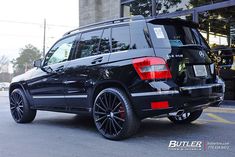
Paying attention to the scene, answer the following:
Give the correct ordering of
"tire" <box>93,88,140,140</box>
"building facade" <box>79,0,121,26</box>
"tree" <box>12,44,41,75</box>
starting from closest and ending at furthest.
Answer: "tire" <box>93,88,140,140</box>
"building facade" <box>79,0,121,26</box>
"tree" <box>12,44,41,75</box>

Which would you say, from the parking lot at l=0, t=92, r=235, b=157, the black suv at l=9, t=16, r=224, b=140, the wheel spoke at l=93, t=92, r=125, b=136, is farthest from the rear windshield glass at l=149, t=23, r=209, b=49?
the parking lot at l=0, t=92, r=235, b=157

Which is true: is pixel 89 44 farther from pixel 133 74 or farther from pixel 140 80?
pixel 140 80

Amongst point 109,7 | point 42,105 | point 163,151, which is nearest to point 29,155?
point 163,151

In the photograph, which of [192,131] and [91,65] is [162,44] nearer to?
[91,65]

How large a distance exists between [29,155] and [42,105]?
7.26 feet

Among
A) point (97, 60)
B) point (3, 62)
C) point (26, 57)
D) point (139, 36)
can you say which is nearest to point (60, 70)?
point (97, 60)

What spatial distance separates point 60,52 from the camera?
641 cm

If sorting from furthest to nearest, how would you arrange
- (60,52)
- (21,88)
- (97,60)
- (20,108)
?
(21,88), (20,108), (60,52), (97,60)

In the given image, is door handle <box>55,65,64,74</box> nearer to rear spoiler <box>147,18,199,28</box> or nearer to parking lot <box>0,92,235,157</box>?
parking lot <box>0,92,235,157</box>

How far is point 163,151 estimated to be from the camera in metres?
4.43

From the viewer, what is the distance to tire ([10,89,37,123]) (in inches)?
273

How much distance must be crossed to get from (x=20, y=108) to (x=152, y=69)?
362cm

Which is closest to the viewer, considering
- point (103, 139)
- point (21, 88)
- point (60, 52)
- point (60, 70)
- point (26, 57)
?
point (103, 139)

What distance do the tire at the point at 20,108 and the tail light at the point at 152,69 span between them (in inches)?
Answer: 127
